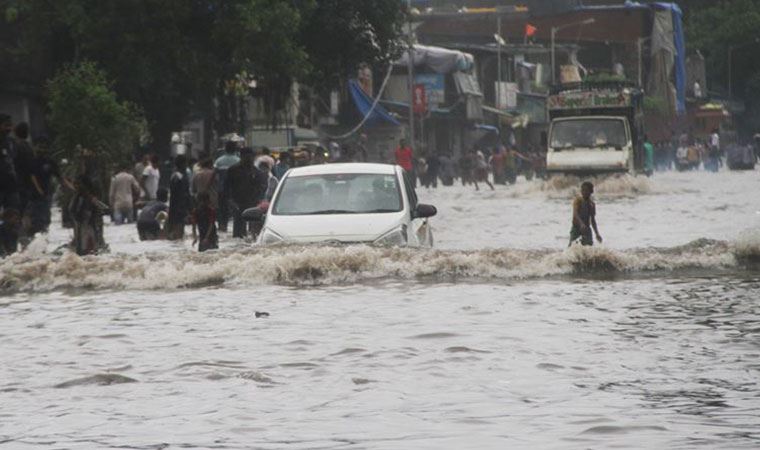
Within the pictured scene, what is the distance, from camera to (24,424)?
9250mm

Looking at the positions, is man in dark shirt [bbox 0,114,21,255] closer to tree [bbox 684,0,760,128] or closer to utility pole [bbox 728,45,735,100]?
utility pole [bbox 728,45,735,100]

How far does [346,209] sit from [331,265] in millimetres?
753

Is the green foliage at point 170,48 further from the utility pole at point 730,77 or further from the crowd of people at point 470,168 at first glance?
the utility pole at point 730,77

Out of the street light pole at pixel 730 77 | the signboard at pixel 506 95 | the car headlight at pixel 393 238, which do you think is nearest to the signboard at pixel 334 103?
the signboard at pixel 506 95

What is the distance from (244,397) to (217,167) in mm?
19974

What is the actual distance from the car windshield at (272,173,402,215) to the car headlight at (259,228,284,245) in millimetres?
425

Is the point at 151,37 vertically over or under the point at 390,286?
over

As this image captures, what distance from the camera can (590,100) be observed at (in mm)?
Result: 50250

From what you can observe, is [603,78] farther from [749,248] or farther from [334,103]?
[749,248]

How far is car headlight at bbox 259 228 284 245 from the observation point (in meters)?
18.3

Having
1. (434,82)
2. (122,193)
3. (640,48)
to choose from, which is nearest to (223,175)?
(122,193)

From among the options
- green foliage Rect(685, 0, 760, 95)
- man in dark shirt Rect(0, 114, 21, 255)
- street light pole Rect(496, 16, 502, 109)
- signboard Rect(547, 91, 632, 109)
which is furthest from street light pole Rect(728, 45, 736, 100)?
man in dark shirt Rect(0, 114, 21, 255)

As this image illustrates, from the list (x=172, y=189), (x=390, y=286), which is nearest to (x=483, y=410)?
(x=390, y=286)

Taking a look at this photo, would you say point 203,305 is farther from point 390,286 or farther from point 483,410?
point 483,410
